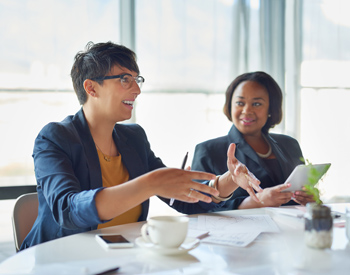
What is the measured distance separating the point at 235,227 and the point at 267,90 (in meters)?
1.44

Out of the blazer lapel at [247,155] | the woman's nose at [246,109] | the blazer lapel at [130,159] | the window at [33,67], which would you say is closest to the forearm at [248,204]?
the blazer lapel at [247,155]

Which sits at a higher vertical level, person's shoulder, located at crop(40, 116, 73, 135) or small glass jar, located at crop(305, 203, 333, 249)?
person's shoulder, located at crop(40, 116, 73, 135)

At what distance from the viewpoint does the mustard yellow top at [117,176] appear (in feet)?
5.33

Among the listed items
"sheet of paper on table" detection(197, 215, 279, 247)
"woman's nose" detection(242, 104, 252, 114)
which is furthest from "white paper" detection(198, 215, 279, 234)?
"woman's nose" detection(242, 104, 252, 114)

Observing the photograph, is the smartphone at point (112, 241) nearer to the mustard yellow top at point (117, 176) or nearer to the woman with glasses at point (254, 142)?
the mustard yellow top at point (117, 176)

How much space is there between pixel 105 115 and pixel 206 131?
1739mm

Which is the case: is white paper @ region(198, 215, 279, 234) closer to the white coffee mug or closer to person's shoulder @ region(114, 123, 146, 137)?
the white coffee mug

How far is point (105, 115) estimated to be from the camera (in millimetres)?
1731

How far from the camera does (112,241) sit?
44.8 inches

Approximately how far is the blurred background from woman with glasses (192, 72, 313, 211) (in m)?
0.78

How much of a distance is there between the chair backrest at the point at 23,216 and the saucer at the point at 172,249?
695mm

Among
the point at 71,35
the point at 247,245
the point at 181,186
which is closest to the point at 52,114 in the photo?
the point at 71,35

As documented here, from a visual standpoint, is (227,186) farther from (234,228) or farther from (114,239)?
(114,239)

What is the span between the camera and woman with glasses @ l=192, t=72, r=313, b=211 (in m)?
2.25
